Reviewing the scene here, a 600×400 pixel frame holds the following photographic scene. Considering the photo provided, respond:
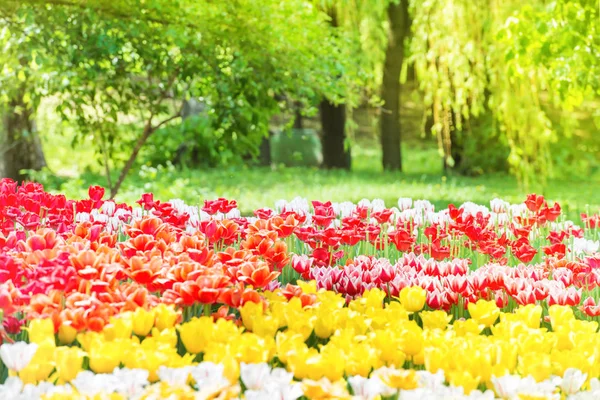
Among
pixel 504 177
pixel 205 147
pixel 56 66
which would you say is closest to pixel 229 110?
pixel 56 66

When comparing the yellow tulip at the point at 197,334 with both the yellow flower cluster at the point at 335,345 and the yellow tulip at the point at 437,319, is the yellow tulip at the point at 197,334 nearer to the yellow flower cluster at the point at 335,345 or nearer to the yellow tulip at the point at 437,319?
the yellow flower cluster at the point at 335,345

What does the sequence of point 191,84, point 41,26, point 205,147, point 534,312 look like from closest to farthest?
point 534,312
point 41,26
point 191,84
point 205,147

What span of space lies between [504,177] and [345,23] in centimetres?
384

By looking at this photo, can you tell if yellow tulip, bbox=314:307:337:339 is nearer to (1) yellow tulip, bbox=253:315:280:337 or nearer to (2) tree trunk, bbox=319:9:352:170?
(1) yellow tulip, bbox=253:315:280:337

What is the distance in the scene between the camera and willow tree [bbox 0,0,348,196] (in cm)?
669

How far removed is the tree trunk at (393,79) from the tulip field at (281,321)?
914 cm

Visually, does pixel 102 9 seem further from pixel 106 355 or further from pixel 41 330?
pixel 106 355

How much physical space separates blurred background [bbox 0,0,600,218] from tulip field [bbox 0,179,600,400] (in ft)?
10.3

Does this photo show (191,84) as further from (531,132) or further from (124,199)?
(531,132)

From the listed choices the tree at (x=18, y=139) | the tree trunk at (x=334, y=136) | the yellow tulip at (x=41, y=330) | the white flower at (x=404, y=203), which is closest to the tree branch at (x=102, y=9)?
the tree at (x=18, y=139)

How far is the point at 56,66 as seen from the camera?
689 centimetres

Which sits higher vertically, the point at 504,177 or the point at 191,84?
the point at 191,84

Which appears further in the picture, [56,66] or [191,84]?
[191,84]

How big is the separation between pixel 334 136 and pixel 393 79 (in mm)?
1356
